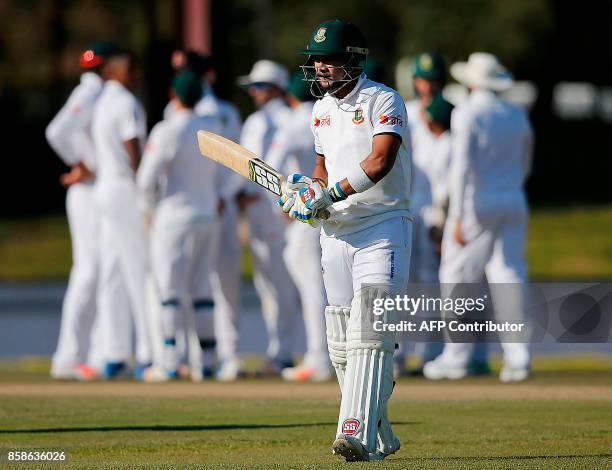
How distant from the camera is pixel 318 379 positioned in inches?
458

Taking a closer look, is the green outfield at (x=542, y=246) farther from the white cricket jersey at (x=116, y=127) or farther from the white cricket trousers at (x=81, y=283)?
the white cricket jersey at (x=116, y=127)

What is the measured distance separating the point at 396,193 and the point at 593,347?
7696mm

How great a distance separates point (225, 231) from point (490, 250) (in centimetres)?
215

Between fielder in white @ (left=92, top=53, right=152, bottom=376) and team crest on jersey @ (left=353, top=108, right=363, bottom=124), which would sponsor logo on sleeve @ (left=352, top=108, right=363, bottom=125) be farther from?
fielder in white @ (left=92, top=53, right=152, bottom=376)

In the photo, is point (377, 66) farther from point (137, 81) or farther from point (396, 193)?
point (396, 193)

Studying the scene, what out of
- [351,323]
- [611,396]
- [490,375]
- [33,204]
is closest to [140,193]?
[490,375]

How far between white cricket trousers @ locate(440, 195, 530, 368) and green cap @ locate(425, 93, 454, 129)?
0.85m

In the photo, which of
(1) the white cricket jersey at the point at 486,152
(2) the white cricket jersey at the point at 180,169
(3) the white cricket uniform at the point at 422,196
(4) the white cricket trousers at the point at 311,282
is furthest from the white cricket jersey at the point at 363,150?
(3) the white cricket uniform at the point at 422,196

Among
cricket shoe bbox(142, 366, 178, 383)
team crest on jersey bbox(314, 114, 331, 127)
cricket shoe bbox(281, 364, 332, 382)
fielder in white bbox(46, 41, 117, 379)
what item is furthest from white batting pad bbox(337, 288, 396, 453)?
fielder in white bbox(46, 41, 117, 379)

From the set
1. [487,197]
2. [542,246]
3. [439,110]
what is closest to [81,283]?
[439,110]

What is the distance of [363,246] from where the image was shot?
Answer: 7.45m

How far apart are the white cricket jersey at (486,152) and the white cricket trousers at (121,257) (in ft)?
7.97

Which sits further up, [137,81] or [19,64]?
[19,64]

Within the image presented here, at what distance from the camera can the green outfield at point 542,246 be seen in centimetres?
2441
